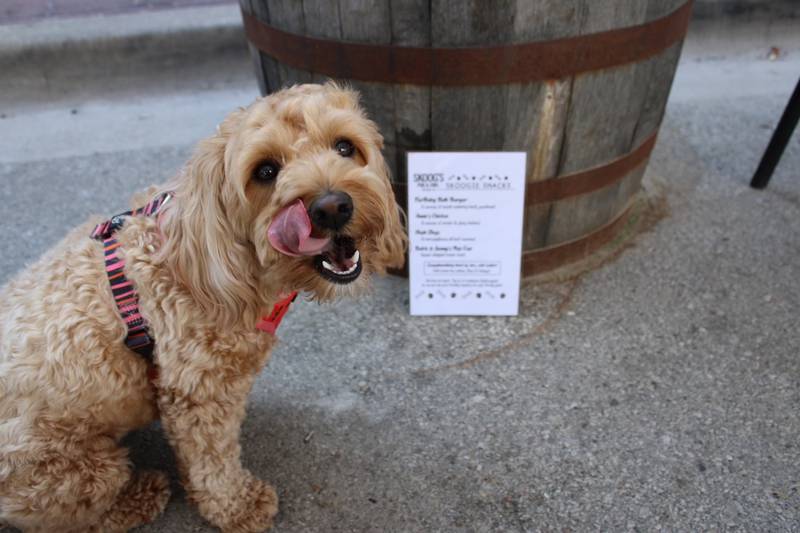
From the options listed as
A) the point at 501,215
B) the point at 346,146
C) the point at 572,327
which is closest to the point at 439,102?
the point at 501,215

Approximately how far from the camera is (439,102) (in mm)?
2475

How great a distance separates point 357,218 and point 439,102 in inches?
38.1

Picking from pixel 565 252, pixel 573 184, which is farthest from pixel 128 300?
pixel 565 252

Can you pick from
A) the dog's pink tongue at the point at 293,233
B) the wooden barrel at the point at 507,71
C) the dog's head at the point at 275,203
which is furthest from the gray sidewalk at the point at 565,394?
the dog's pink tongue at the point at 293,233

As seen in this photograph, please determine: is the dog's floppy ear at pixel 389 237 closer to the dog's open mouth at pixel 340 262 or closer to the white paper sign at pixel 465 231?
the dog's open mouth at pixel 340 262

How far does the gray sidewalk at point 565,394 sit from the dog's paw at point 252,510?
0.22 ft

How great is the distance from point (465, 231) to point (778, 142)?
77.1 inches

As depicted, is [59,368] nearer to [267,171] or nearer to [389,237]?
[267,171]

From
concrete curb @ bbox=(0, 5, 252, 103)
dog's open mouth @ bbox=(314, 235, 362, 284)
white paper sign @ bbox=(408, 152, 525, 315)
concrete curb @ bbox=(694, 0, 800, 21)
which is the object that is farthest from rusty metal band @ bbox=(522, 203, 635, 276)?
concrete curb @ bbox=(0, 5, 252, 103)

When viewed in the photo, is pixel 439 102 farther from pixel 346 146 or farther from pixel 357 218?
pixel 357 218

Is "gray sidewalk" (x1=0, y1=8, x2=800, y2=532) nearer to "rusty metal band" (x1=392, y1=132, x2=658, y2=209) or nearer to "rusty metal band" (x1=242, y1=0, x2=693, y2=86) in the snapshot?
"rusty metal band" (x1=392, y1=132, x2=658, y2=209)

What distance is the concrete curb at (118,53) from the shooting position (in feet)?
16.0

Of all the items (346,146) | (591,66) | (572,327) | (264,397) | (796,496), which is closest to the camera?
(346,146)

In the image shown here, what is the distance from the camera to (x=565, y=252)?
310 centimetres
